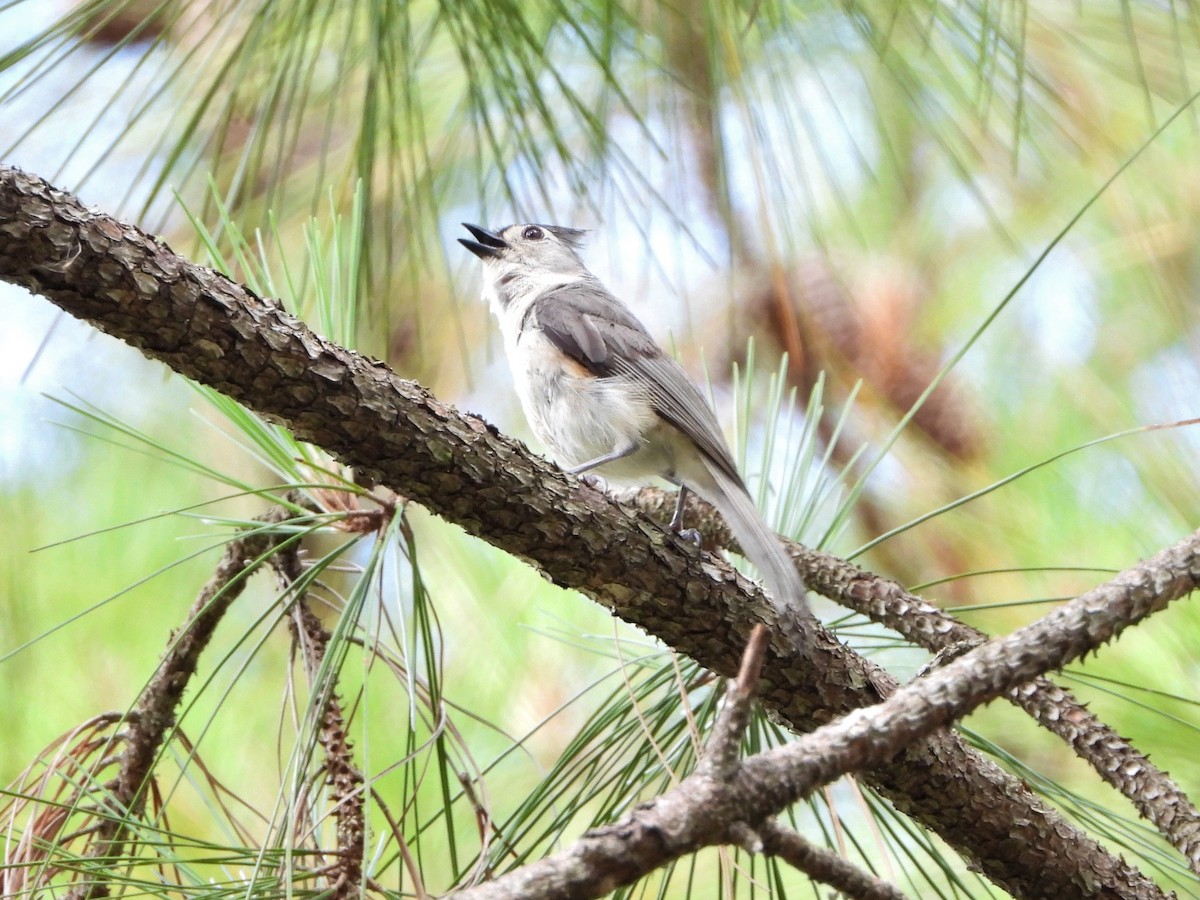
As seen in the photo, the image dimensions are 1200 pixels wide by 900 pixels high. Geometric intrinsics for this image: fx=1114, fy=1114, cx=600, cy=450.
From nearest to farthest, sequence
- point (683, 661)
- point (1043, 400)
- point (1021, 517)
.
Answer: point (683, 661) → point (1021, 517) → point (1043, 400)

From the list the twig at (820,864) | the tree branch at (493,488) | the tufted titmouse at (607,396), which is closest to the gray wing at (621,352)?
the tufted titmouse at (607,396)

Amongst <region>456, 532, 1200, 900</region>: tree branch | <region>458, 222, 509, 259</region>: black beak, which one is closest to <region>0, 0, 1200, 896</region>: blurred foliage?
<region>458, 222, 509, 259</region>: black beak

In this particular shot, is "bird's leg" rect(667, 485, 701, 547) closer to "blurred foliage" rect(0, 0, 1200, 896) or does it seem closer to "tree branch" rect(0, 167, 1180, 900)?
"blurred foliage" rect(0, 0, 1200, 896)

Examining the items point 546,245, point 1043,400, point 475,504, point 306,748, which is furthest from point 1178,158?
point 306,748

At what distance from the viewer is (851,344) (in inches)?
147

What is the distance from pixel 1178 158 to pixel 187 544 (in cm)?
327

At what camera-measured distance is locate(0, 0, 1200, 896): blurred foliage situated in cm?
233

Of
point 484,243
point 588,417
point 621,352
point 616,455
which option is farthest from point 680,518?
point 484,243

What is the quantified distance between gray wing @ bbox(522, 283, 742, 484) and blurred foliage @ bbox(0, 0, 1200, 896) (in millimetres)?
121

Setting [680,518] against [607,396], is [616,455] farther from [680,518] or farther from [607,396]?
[680,518]

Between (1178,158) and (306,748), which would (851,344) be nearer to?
(1178,158)

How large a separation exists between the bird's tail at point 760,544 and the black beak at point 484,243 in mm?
1125

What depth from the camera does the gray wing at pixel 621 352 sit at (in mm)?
2752

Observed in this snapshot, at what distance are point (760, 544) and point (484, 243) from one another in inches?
63.8
